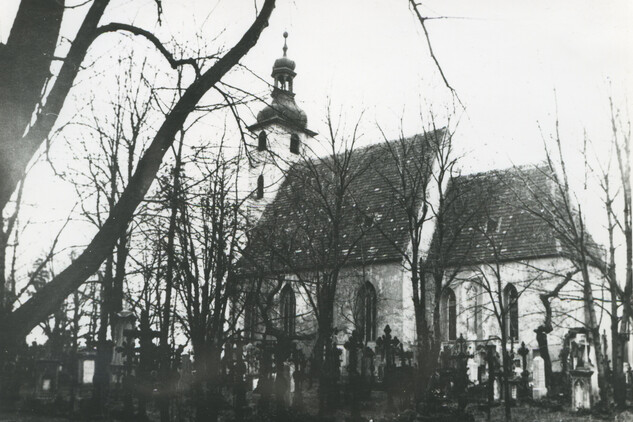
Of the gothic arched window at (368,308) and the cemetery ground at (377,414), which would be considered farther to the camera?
the gothic arched window at (368,308)

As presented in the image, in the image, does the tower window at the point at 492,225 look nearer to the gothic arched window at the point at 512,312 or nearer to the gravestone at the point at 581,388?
the gothic arched window at the point at 512,312

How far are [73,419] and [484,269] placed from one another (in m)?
17.4

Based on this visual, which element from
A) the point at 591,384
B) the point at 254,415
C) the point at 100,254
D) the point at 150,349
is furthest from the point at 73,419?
the point at 591,384

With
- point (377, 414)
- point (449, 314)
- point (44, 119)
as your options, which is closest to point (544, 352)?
point (449, 314)

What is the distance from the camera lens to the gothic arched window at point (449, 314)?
25.8 meters

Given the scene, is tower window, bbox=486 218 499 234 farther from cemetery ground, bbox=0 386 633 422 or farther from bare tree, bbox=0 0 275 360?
bare tree, bbox=0 0 275 360

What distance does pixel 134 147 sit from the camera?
640 inches

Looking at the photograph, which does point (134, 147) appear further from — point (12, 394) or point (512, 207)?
point (512, 207)

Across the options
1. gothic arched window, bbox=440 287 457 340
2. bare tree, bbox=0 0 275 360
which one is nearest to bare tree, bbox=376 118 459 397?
gothic arched window, bbox=440 287 457 340

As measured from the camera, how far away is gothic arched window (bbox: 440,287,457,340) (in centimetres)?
2583

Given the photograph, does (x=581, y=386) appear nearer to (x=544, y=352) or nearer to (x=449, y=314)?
(x=544, y=352)

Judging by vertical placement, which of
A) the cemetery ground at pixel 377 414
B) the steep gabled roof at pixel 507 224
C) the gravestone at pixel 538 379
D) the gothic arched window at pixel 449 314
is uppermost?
the steep gabled roof at pixel 507 224

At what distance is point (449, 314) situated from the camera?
26.2 m

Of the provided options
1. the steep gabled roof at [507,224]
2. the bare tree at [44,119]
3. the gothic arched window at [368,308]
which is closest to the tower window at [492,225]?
the steep gabled roof at [507,224]
